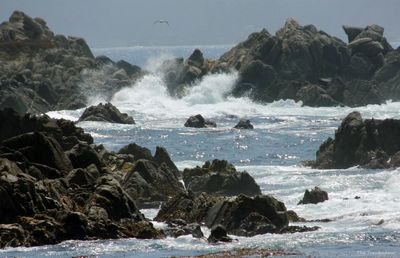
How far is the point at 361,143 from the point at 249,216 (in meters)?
29.5

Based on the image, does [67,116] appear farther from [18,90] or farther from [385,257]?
[385,257]

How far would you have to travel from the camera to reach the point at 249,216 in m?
47.0

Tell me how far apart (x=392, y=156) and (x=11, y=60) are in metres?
105

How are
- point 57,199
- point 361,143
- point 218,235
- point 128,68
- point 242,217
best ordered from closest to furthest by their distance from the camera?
point 218,235 → point 57,199 → point 242,217 → point 361,143 → point 128,68

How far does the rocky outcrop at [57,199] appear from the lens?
143 ft

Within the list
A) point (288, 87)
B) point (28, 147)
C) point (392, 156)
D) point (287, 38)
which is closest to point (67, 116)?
point (288, 87)

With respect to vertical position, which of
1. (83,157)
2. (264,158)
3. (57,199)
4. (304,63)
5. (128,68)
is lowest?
(264,158)

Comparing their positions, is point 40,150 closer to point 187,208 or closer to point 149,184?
point 149,184

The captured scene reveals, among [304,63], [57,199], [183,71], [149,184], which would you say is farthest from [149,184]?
[183,71]

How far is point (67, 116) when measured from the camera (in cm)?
12325

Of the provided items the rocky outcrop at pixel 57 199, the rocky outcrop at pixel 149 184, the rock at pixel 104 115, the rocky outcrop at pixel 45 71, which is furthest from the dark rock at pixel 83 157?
the rocky outcrop at pixel 45 71

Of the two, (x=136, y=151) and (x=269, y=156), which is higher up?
(x=136, y=151)

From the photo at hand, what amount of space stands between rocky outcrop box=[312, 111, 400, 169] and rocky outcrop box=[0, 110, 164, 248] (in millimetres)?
23265

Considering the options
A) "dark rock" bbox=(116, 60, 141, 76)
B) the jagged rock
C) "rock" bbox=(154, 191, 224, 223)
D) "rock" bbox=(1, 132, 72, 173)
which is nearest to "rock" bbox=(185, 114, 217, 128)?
the jagged rock
